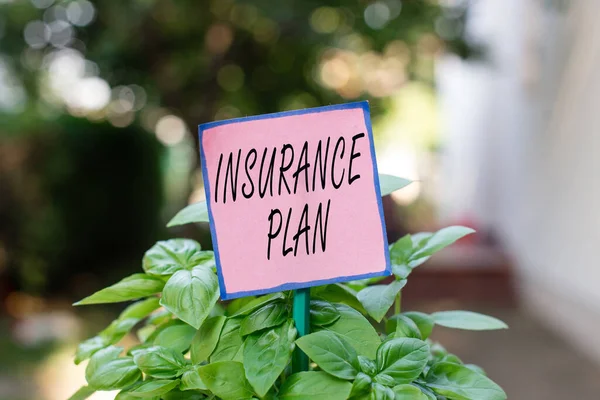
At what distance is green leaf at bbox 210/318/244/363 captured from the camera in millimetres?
640

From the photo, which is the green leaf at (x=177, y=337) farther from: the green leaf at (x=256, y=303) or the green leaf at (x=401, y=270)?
the green leaf at (x=401, y=270)

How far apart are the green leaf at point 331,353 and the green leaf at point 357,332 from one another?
0.03 metres

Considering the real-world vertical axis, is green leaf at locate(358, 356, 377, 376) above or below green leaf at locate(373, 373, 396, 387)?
above

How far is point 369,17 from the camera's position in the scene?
11.2 feet

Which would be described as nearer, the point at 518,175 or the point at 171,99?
the point at 171,99

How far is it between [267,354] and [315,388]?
56 mm

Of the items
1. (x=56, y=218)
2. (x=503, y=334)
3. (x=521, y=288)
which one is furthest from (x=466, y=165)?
(x=56, y=218)

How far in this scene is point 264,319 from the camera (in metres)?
0.63

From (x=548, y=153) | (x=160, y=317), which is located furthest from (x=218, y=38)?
(x=160, y=317)

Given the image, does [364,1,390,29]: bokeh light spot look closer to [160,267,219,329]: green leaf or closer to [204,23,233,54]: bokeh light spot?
[204,23,233,54]: bokeh light spot

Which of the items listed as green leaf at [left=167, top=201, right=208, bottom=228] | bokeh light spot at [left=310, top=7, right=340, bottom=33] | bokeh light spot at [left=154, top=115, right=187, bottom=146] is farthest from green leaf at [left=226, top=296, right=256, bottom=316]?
bokeh light spot at [left=154, top=115, right=187, bottom=146]

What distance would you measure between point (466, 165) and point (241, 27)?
237 inches

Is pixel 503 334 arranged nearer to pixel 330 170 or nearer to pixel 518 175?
pixel 518 175

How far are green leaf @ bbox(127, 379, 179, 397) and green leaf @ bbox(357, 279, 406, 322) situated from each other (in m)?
0.21
